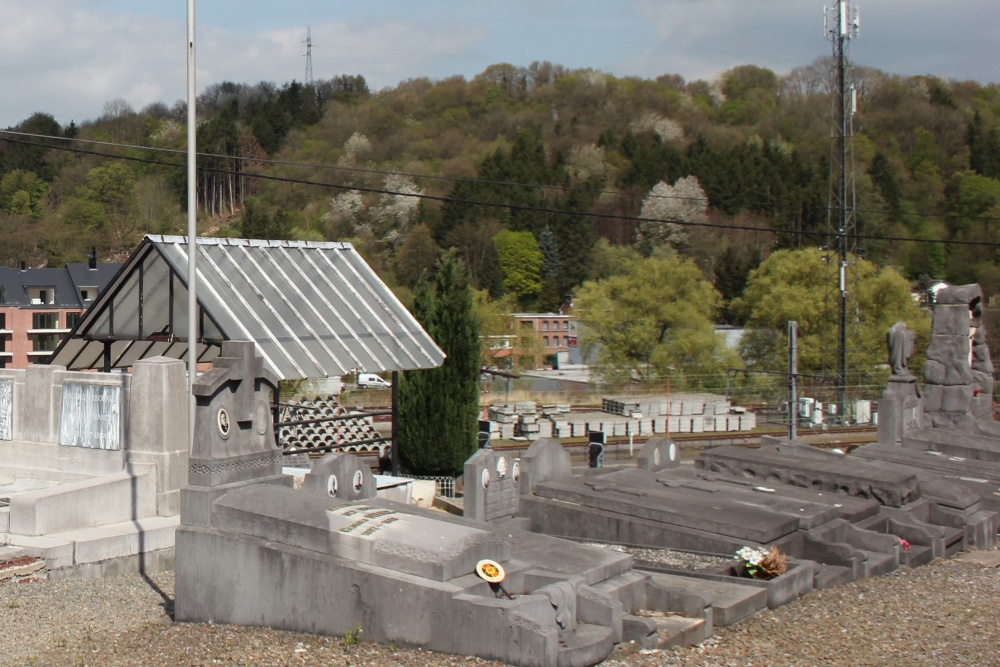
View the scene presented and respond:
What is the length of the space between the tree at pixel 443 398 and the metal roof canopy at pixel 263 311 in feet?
12.7

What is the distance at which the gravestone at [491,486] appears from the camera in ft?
42.1

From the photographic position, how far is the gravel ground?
26.0 feet

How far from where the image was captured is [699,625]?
872 centimetres

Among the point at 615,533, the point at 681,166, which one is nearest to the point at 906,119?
the point at 681,166

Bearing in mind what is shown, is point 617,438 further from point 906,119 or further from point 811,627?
point 906,119

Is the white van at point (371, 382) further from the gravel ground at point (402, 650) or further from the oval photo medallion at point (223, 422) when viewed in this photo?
the oval photo medallion at point (223, 422)

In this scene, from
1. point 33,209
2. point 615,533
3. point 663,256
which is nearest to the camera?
point 615,533

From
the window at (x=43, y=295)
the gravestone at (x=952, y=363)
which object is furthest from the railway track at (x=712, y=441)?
the window at (x=43, y=295)

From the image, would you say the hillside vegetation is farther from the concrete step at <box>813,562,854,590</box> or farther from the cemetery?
the concrete step at <box>813,562,854,590</box>

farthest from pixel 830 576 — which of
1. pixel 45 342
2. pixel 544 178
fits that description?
pixel 544 178

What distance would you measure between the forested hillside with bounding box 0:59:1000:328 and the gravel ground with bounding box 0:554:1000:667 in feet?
193

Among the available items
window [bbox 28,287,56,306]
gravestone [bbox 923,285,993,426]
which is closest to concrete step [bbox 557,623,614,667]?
gravestone [bbox 923,285,993,426]

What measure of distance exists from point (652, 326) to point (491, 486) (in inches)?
1529

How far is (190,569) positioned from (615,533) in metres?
5.46
